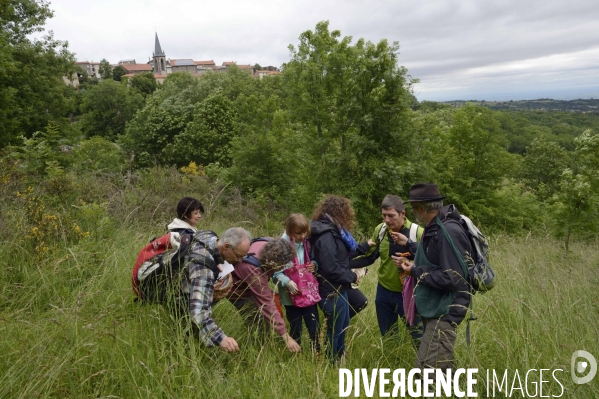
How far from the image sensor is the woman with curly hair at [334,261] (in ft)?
10.4

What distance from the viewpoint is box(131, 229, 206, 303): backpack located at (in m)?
2.65

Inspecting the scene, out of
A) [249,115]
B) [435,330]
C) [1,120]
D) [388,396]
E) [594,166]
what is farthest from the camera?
[249,115]

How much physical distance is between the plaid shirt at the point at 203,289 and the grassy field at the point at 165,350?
13cm

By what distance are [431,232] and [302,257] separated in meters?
1.06

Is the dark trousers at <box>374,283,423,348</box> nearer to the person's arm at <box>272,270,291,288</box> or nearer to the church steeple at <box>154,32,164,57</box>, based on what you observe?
the person's arm at <box>272,270,291,288</box>

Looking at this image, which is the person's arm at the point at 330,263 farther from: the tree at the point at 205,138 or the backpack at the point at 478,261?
the tree at the point at 205,138

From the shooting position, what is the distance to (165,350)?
8.08 feet

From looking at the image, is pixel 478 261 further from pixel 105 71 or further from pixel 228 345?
pixel 105 71

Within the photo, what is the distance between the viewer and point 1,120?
37.2 ft

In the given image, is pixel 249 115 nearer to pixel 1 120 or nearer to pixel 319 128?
pixel 319 128

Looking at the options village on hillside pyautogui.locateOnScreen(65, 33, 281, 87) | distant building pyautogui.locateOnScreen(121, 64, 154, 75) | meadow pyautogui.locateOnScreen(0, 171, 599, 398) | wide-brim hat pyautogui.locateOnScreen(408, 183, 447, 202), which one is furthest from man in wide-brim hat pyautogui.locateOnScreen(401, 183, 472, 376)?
distant building pyautogui.locateOnScreen(121, 64, 154, 75)

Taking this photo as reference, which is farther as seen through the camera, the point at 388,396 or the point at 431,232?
the point at 431,232

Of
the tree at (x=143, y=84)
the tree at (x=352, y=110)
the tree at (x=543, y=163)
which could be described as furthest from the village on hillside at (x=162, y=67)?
the tree at (x=352, y=110)

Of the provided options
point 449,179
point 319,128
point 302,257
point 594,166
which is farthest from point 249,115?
point 302,257
